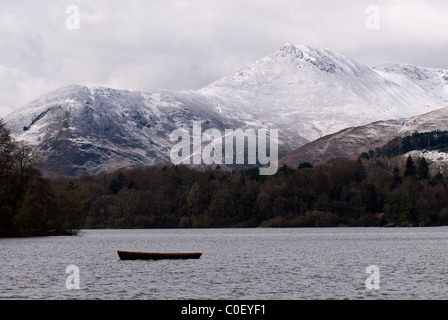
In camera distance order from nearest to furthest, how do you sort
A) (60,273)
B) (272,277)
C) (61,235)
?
(272,277), (60,273), (61,235)

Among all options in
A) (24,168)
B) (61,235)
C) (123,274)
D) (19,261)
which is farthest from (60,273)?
(61,235)

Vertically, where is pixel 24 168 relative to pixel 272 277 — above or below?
above

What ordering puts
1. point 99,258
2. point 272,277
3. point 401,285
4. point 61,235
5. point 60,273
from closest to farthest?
point 401,285
point 272,277
point 60,273
point 99,258
point 61,235

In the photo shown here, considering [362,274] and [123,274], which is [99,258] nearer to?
[123,274]
